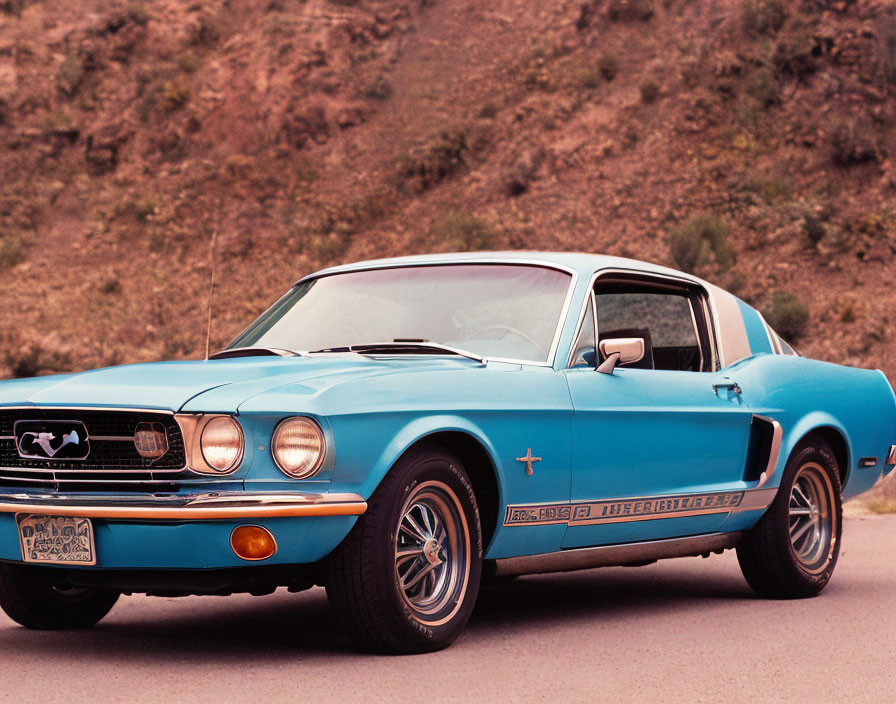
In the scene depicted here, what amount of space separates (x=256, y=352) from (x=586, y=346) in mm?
1521

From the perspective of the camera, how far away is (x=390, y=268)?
21.7 feet

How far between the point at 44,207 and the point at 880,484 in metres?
34.7

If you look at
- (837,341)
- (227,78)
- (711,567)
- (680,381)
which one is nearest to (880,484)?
(711,567)

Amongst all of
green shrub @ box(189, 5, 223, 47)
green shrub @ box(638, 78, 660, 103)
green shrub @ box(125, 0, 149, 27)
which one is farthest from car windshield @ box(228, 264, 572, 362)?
green shrub @ box(125, 0, 149, 27)

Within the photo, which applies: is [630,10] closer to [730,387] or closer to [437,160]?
[437,160]

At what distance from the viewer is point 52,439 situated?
4.96 m

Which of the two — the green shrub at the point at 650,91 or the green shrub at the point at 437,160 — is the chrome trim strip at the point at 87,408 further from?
the green shrub at the point at 437,160

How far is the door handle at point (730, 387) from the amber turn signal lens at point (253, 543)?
2992 mm

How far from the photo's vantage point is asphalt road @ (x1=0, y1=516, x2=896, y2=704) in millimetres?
4473

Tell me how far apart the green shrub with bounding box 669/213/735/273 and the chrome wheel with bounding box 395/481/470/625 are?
28407mm

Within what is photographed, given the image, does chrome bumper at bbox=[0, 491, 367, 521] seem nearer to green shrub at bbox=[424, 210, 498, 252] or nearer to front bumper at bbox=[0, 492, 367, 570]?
front bumper at bbox=[0, 492, 367, 570]

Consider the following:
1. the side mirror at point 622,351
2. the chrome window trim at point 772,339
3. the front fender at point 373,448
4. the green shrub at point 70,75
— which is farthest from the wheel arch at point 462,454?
the green shrub at point 70,75

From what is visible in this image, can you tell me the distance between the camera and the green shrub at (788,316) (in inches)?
1223

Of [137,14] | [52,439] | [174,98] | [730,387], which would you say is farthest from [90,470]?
[137,14]
